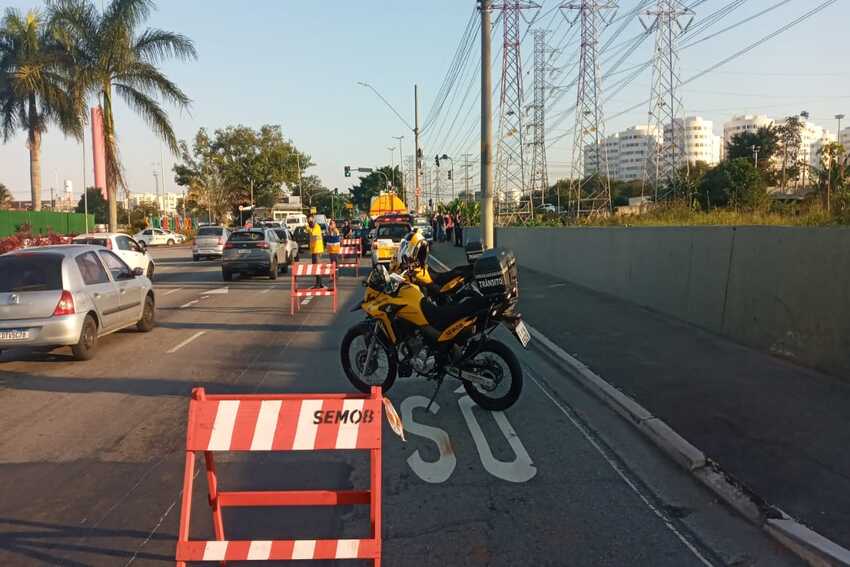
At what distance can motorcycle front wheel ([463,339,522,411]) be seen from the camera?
6.91 meters

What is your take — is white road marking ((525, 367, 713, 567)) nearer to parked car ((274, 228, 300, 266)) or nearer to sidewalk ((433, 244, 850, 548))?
sidewalk ((433, 244, 850, 548))

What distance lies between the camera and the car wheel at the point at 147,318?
1227 cm

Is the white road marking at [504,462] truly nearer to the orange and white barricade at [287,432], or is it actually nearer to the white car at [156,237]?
the orange and white barricade at [287,432]

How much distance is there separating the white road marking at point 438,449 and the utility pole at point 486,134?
1119 centimetres

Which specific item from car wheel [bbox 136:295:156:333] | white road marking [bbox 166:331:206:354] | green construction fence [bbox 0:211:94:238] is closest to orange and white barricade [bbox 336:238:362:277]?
car wheel [bbox 136:295:156:333]

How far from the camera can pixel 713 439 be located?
19.6 feet

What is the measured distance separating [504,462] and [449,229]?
39.6 meters

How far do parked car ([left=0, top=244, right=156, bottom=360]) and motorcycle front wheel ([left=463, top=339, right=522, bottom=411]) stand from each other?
5.75 m

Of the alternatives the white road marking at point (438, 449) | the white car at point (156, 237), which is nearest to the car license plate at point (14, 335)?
the white road marking at point (438, 449)

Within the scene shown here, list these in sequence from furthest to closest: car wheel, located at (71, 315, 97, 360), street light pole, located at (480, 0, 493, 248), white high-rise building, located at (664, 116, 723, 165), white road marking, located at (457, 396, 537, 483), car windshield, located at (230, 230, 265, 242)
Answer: white high-rise building, located at (664, 116, 723, 165) < car windshield, located at (230, 230, 265, 242) < street light pole, located at (480, 0, 493, 248) < car wheel, located at (71, 315, 97, 360) < white road marking, located at (457, 396, 537, 483)

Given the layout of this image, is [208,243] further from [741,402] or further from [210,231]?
[741,402]

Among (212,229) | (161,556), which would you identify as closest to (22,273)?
(161,556)

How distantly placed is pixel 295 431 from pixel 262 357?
6589mm

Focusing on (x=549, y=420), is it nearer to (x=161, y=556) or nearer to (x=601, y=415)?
(x=601, y=415)
